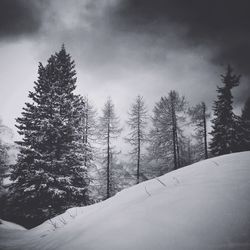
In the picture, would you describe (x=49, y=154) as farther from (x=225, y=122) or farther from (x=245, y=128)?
(x=245, y=128)

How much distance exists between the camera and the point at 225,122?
728 inches

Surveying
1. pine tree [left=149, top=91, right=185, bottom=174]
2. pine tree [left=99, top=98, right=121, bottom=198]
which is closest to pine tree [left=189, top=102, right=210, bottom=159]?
pine tree [left=149, top=91, right=185, bottom=174]

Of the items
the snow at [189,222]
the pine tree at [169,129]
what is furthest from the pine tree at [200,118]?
the snow at [189,222]

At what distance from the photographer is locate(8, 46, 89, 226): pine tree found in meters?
10.3

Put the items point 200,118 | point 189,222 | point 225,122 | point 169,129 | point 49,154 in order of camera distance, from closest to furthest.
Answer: point 189,222
point 49,154
point 225,122
point 169,129
point 200,118

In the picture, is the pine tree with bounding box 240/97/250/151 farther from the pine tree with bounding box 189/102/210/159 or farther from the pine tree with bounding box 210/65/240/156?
the pine tree with bounding box 189/102/210/159

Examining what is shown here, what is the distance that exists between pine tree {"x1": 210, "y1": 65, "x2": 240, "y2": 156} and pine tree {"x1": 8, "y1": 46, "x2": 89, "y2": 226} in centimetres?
1537

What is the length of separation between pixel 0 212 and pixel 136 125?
61.5 feet

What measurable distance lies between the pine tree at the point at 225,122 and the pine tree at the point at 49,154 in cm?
1537

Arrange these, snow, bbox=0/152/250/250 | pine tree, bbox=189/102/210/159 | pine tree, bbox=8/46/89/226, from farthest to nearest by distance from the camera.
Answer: pine tree, bbox=189/102/210/159
pine tree, bbox=8/46/89/226
snow, bbox=0/152/250/250

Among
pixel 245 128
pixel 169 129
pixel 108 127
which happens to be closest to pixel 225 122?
pixel 245 128

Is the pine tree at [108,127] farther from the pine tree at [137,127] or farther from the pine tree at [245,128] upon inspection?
the pine tree at [245,128]

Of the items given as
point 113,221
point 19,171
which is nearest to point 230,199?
point 113,221

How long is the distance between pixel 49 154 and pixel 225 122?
1866cm
